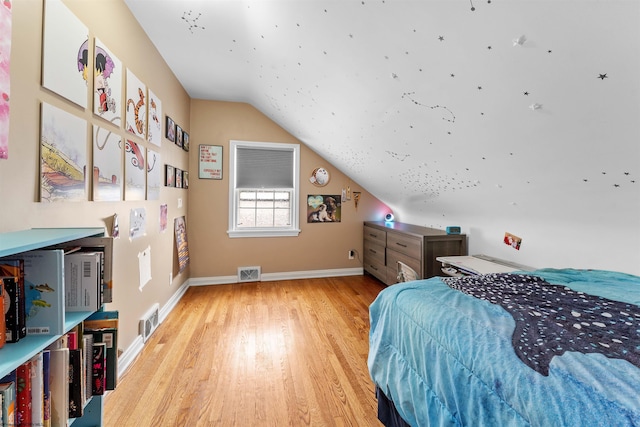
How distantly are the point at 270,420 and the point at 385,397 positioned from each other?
24.0 inches

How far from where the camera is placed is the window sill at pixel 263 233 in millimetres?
3625

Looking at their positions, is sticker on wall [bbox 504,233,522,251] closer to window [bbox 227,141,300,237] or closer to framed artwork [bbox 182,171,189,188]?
window [bbox 227,141,300,237]

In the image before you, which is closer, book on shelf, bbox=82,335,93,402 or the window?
book on shelf, bbox=82,335,93,402

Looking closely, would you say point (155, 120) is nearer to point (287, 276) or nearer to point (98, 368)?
point (98, 368)

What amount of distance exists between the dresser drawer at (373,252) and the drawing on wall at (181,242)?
2.39m

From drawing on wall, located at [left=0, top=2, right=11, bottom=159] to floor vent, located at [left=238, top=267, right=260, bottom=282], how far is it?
9.35ft

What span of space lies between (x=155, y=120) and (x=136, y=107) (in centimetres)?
36

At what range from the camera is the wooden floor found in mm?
1449

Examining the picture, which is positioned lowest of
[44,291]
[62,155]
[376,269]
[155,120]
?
[376,269]

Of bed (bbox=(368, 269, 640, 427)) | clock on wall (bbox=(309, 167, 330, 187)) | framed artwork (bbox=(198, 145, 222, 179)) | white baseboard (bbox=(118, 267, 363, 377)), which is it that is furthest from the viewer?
clock on wall (bbox=(309, 167, 330, 187))

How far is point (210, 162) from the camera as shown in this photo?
3.51 meters

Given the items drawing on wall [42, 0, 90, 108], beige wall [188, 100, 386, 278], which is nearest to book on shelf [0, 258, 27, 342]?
drawing on wall [42, 0, 90, 108]

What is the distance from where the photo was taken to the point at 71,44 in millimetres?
1268

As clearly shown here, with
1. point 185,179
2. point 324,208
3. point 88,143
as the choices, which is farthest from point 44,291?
point 324,208
